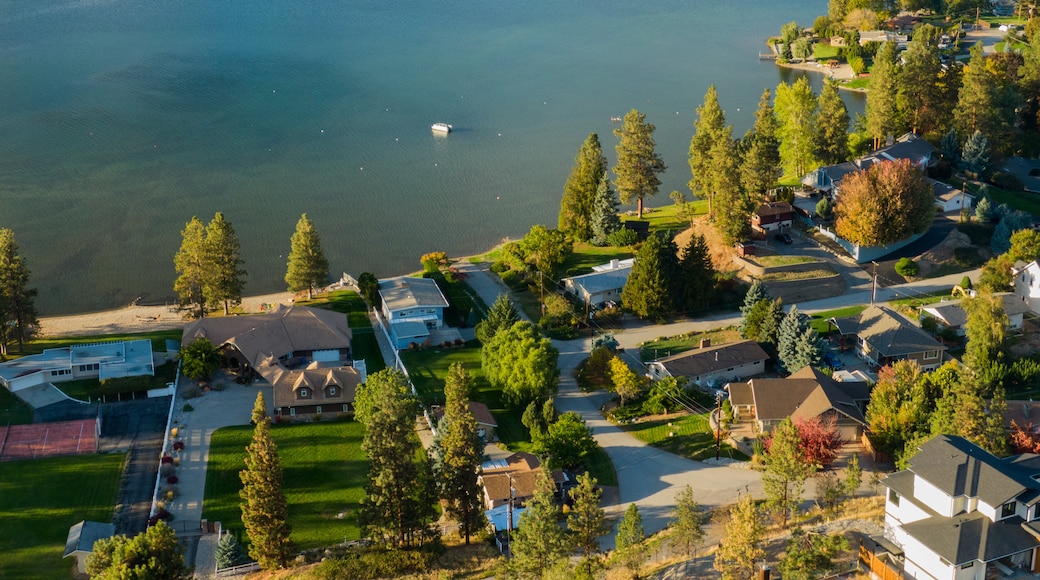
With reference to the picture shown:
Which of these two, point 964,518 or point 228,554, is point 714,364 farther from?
point 228,554

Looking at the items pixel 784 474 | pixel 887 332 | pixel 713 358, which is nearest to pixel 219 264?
pixel 713 358

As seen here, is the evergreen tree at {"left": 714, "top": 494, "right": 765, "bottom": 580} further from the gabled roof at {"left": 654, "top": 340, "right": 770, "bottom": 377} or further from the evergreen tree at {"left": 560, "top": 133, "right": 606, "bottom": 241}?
the evergreen tree at {"left": 560, "top": 133, "right": 606, "bottom": 241}

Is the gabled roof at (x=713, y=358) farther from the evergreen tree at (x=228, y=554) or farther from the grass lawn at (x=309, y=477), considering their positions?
the evergreen tree at (x=228, y=554)

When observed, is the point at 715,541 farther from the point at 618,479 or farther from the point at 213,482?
the point at 213,482

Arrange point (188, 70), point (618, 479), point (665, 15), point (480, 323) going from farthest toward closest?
point (665, 15)
point (188, 70)
point (480, 323)
point (618, 479)

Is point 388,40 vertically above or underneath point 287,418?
above

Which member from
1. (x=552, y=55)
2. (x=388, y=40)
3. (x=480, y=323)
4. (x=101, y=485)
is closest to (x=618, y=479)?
(x=480, y=323)
